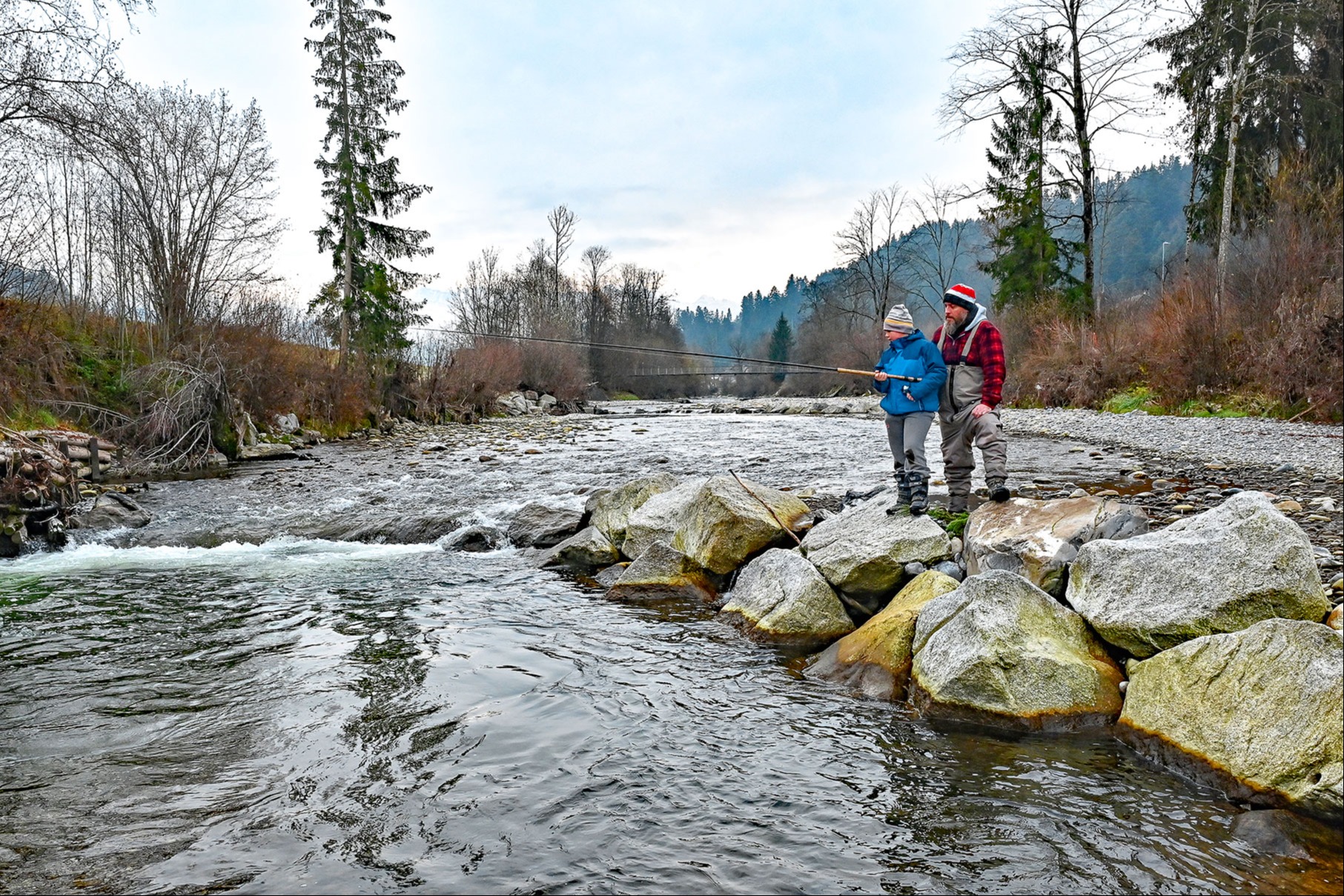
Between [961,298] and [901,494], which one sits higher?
[961,298]

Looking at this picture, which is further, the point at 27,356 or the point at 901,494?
the point at 27,356

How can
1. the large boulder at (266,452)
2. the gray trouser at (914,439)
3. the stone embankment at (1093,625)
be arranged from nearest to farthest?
1. the stone embankment at (1093,625)
2. the gray trouser at (914,439)
3. the large boulder at (266,452)

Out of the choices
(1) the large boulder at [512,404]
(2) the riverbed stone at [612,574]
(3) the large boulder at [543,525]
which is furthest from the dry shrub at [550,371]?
(2) the riverbed stone at [612,574]

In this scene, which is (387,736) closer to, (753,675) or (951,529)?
(753,675)

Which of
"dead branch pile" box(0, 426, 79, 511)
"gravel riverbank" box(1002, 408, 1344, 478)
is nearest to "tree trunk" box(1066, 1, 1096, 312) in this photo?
"gravel riverbank" box(1002, 408, 1344, 478)

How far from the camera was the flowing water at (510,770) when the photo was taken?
289 centimetres

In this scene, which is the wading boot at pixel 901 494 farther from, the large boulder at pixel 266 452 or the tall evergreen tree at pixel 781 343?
the tall evergreen tree at pixel 781 343

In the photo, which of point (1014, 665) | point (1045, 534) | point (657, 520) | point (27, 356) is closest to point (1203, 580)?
point (1014, 665)

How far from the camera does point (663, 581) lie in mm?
7062

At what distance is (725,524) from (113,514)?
346 inches

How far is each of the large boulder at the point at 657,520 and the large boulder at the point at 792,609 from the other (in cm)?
163

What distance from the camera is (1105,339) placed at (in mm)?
19828

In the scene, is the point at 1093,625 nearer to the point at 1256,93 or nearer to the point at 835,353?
the point at 1256,93

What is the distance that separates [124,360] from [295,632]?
16.4m
